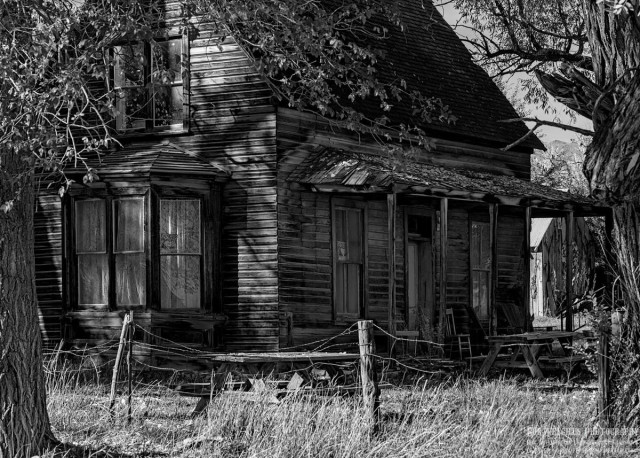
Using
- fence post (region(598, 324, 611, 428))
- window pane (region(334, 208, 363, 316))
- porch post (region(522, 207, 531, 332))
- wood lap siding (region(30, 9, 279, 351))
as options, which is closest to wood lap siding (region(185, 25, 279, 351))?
wood lap siding (region(30, 9, 279, 351))

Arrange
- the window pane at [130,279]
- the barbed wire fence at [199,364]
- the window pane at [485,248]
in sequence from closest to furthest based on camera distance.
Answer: the barbed wire fence at [199,364] → the window pane at [130,279] → the window pane at [485,248]

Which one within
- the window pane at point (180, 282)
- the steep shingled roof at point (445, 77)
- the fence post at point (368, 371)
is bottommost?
the fence post at point (368, 371)

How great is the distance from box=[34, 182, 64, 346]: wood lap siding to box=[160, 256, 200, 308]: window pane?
A: 231 centimetres

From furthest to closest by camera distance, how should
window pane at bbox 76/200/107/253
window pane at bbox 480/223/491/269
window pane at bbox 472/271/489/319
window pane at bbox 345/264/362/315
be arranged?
window pane at bbox 480/223/491/269 → window pane at bbox 472/271/489/319 → window pane at bbox 345/264/362/315 → window pane at bbox 76/200/107/253

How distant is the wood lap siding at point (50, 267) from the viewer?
19.3m

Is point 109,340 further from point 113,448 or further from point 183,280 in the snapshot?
point 113,448

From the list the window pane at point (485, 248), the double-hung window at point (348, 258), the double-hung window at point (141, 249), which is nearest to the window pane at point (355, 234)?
the double-hung window at point (348, 258)

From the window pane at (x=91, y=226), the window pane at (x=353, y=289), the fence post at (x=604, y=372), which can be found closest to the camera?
the fence post at (x=604, y=372)

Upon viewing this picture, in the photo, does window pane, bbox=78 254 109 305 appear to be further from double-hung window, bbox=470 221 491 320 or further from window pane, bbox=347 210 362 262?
double-hung window, bbox=470 221 491 320

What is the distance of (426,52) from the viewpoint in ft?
79.3

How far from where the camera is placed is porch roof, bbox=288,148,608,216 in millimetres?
17797

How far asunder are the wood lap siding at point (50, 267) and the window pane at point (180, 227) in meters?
2.35

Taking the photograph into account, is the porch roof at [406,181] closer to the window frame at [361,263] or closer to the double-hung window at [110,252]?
the window frame at [361,263]

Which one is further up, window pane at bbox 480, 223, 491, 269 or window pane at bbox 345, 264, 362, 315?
window pane at bbox 480, 223, 491, 269
